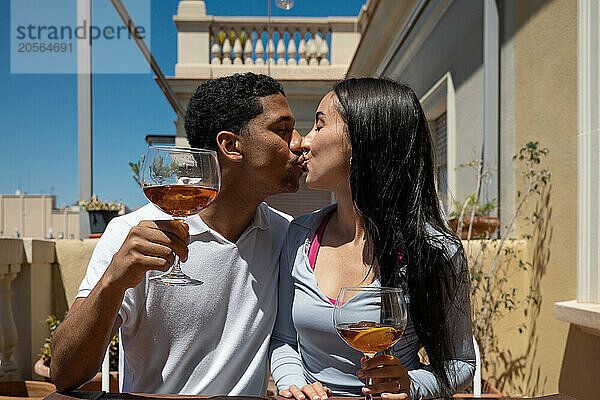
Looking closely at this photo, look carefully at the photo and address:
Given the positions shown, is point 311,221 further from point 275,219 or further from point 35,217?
point 35,217

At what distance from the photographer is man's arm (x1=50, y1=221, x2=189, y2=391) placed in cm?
106

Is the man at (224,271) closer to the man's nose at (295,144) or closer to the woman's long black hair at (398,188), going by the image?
the man's nose at (295,144)

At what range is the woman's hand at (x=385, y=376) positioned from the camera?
3.08 ft

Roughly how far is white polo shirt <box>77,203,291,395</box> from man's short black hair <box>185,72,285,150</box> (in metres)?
0.27

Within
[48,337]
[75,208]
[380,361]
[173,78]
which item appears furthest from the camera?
[173,78]

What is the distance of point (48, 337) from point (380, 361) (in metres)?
2.58

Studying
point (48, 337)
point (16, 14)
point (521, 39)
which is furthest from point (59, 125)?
point (521, 39)

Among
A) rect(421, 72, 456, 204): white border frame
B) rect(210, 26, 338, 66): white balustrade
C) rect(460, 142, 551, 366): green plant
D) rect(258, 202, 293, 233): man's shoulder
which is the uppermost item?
rect(210, 26, 338, 66): white balustrade

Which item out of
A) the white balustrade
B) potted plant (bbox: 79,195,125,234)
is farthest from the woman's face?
the white balustrade

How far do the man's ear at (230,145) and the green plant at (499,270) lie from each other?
174 centimetres

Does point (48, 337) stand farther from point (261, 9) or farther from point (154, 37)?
point (261, 9)

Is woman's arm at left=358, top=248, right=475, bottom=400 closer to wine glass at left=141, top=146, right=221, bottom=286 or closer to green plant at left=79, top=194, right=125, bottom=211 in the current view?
wine glass at left=141, top=146, right=221, bottom=286

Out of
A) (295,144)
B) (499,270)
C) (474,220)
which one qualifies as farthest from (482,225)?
(295,144)

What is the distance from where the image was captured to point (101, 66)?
13.9 feet
